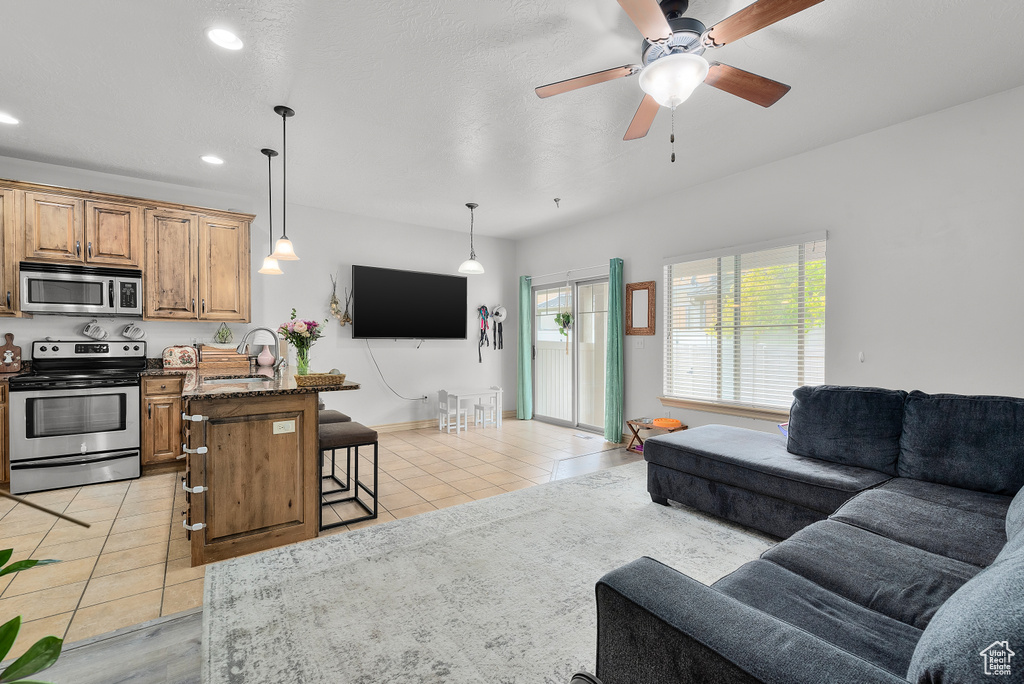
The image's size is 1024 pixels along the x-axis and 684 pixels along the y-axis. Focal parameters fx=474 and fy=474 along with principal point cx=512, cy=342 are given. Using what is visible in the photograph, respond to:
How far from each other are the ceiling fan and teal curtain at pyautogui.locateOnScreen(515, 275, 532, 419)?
181 inches

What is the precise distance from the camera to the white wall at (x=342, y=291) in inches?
173

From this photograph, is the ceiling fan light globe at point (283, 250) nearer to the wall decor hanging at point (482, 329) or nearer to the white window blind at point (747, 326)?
the wall decor hanging at point (482, 329)

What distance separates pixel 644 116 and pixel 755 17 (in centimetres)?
79

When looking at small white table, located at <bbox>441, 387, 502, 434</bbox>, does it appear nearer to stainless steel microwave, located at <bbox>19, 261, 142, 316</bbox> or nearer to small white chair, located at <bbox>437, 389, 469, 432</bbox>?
small white chair, located at <bbox>437, 389, 469, 432</bbox>

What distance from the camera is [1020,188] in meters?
2.84

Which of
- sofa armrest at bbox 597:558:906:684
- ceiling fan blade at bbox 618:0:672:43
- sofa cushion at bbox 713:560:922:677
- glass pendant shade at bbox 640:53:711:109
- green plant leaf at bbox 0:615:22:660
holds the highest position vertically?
ceiling fan blade at bbox 618:0:672:43

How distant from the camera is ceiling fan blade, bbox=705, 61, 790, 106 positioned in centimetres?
216

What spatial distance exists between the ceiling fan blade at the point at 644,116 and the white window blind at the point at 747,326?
2027 mm

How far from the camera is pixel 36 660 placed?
60cm

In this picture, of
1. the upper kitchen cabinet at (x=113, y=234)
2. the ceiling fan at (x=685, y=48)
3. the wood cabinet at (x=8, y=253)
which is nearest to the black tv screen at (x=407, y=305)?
the upper kitchen cabinet at (x=113, y=234)

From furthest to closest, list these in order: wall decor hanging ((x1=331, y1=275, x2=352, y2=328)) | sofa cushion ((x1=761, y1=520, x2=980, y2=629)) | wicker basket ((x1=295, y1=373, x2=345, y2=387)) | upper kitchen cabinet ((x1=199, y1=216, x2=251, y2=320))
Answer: wall decor hanging ((x1=331, y1=275, x2=352, y2=328)) < upper kitchen cabinet ((x1=199, y1=216, x2=251, y2=320)) < wicker basket ((x1=295, y1=373, x2=345, y2=387)) < sofa cushion ((x1=761, y1=520, x2=980, y2=629))

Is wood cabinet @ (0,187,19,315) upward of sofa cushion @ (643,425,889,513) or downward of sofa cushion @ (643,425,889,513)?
upward

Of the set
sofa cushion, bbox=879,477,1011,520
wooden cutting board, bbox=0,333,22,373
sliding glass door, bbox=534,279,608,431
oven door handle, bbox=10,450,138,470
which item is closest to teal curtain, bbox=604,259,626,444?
sliding glass door, bbox=534,279,608,431
